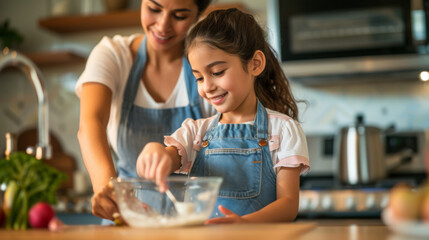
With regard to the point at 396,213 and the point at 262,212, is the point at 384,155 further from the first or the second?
Result: the point at 396,213

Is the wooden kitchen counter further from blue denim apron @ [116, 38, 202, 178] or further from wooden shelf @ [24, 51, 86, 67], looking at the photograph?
wooden shelf @ [24, 51, 86, 67]

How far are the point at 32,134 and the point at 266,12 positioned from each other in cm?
173

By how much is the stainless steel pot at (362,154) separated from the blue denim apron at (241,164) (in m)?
1.50

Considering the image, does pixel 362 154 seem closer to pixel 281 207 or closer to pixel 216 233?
pixel 281 207

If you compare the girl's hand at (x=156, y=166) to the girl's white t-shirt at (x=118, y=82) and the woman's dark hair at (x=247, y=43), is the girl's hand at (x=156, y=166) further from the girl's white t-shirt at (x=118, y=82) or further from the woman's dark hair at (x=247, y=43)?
the girl's white t-shirt at (x=118, y=82)

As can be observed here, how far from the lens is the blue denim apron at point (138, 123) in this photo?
149 cm

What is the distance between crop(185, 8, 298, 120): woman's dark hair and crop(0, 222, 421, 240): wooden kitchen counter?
1.70ft

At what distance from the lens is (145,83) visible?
1.55m

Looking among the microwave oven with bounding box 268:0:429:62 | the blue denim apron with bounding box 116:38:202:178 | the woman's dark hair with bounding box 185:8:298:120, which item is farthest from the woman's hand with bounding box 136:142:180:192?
the microwave oven with bounding box 268:0:429:62

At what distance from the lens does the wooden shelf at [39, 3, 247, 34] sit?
326 centimetres

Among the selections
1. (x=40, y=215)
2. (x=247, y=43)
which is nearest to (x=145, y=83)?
(x=247, y=43)

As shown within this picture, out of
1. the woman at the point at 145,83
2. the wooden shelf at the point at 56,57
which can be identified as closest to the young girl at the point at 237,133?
the woman at the point at 145,83

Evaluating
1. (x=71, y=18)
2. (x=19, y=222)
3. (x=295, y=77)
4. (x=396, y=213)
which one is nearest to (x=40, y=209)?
(x=19, y=222)

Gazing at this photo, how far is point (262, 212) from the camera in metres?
1.02
